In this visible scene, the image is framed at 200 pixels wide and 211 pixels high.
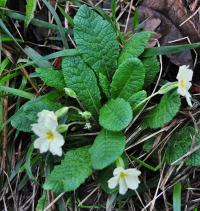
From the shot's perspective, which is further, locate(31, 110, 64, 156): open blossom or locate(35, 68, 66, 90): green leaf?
locate(35, 68, 66, 90): green leaf

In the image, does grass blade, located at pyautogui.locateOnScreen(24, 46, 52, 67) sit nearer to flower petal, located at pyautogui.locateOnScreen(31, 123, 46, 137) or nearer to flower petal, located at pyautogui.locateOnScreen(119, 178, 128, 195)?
flower petal, located at pyautogui.locateOnScreen(31, 123, 46, 137)

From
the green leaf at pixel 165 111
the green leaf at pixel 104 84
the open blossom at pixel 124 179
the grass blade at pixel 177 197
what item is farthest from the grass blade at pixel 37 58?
the grass blade at pixel 177 197

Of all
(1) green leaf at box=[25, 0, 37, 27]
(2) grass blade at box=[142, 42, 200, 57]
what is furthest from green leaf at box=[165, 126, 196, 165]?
(1) green leaf at box=[25, 0, 37, 27]

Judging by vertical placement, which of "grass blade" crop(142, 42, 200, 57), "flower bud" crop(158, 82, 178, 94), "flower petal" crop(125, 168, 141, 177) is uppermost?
"grass blade" crop(142, 42, 200, 57)

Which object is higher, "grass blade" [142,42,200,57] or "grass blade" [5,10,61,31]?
"grass blade" [5,10,61,31]

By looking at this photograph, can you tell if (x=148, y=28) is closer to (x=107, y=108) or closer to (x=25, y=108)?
(x=107, y=108)

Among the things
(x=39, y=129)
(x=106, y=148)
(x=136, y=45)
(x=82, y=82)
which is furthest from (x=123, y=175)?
(x=136, y=45)

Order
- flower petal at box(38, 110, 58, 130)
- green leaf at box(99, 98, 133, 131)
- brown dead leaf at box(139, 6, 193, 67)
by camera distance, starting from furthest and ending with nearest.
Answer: brown dead leaf at box(139, 6, 193, 67) < green leaf at box(99, 98, 133, 131) < flower petal at box(38, 110, 58, 130)
